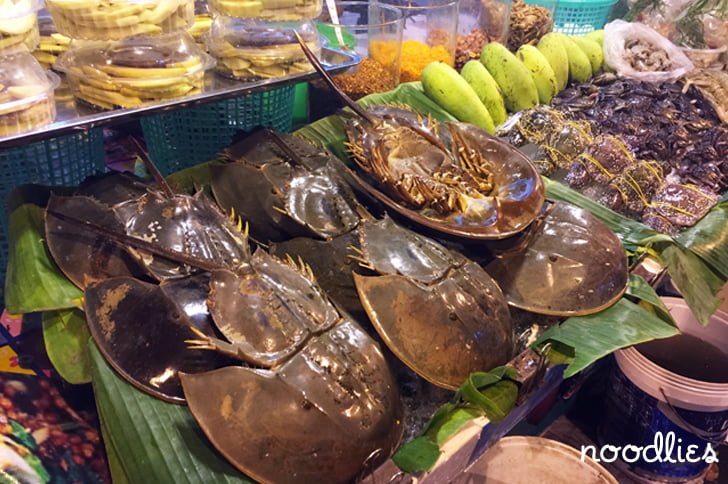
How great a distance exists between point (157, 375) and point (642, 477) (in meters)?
2.02

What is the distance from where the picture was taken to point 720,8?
462 centimetres

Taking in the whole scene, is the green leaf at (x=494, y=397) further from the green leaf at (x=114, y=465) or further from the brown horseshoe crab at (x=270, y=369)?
the green leaf at (x=114, y=465)

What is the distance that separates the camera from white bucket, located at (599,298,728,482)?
214 cm

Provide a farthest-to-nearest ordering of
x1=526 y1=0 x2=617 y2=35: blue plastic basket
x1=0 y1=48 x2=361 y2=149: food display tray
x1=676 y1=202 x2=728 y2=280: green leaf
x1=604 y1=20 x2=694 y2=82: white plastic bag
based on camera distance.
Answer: x1=526 y1=0 x2=617 y2=35: blue plastic basket
x1=604 y1=20 x2=694 y2=82: white plastic bag
x1=676 y1=202 x2=728 y2=280: green leaf
x1=0 y1=48 x2=361 y2=149: food display tray

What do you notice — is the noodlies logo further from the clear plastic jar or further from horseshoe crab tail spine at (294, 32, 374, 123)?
the clear plastic jar

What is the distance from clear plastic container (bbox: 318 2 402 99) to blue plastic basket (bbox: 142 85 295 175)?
1.64 ft

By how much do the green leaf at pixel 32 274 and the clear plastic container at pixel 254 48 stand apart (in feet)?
2.75

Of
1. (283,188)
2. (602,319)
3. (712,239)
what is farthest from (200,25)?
(712,239)

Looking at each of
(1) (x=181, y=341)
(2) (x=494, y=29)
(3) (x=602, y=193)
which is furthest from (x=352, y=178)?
(2) (x=494, y=29)

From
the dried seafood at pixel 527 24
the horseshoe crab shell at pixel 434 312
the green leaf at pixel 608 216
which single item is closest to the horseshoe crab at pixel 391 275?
the horseshoe crab shell at pixel 434 312

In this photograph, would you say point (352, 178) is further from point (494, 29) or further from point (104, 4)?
point (494, 29)

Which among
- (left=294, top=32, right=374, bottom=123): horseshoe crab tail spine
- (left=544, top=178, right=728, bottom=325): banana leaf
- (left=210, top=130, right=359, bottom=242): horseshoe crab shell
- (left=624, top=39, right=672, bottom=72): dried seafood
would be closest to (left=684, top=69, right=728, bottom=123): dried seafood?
(left=624, top=39, right=672, bottom=72): dried seafood

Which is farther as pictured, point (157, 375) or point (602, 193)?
point (602, 193)

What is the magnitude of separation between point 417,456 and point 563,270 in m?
0.94
